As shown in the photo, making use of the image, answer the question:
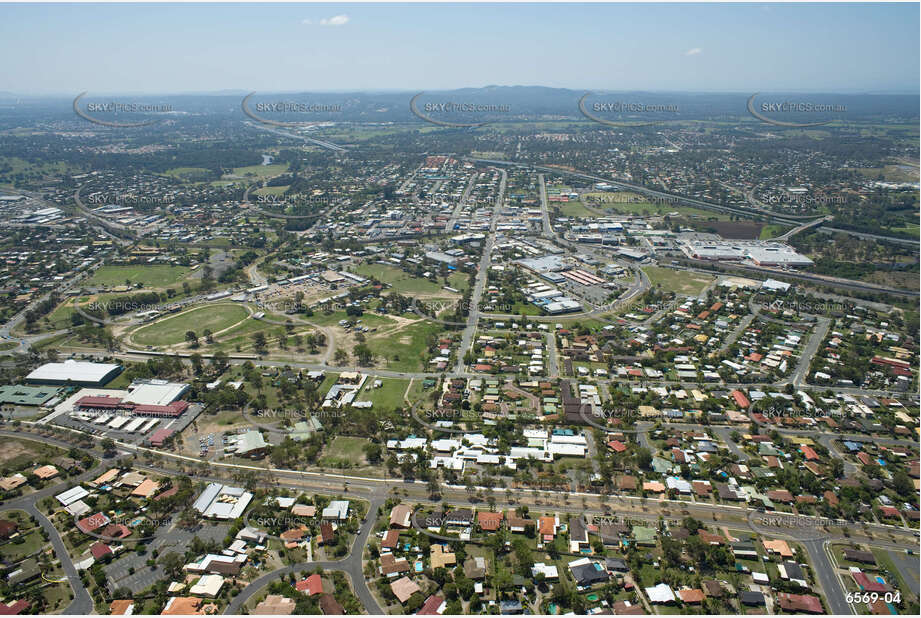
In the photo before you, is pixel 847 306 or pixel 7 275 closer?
pixel 847 306

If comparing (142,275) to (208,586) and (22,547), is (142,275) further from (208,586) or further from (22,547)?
(208,586)

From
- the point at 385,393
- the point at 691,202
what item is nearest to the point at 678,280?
the point at 385,393

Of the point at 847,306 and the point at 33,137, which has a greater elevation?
the point at 33,137

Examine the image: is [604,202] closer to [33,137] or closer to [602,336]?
[602,336]

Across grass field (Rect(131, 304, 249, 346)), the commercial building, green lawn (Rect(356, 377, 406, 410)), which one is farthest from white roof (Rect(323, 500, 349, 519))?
grass field (Rect(131, 304, 249, 346))

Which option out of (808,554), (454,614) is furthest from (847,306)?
(454,614)

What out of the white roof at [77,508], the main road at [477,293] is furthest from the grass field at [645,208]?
the white roof at [77,508]
